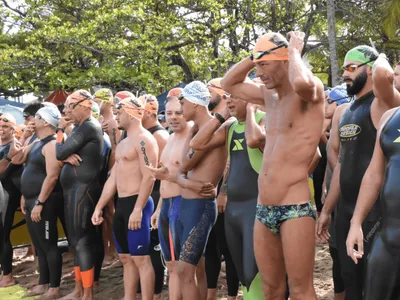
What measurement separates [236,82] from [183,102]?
1014mm

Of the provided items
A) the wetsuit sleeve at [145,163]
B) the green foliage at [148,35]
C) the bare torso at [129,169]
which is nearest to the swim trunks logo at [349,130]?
the wetsuit sleeve at [145,163]

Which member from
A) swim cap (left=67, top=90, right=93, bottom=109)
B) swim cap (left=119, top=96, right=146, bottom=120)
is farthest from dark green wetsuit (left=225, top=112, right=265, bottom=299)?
swim cap (left=67, top=90, right=93, bottom=109)

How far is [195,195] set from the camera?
16.1ft

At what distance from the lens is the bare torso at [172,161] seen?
525cm

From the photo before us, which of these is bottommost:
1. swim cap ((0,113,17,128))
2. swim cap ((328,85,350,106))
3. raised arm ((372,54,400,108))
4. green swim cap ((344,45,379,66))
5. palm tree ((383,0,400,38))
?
raised arm ((372,54,400,108))

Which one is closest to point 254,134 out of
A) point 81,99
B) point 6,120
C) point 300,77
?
point 300,77

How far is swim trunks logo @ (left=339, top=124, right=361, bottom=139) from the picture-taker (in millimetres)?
4188

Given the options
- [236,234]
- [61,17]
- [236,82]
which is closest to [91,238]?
[236,234]

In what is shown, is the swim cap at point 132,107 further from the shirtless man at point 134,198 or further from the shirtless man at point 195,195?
the shirtless man at point 195,195

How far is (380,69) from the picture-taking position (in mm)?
3656

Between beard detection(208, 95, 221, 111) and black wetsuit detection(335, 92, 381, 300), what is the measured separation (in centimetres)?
144

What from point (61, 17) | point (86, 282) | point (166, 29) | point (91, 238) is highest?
point (61, 17)

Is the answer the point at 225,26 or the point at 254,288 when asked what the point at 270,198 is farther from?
the point at 225,26

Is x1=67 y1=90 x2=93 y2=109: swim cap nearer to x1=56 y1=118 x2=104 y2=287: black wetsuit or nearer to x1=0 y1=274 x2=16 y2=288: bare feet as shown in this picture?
x1=56 y1=118 x2=104 y2=287: black wetsuit
